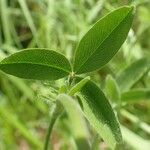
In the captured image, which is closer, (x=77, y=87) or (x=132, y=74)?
(x=77, y=87)

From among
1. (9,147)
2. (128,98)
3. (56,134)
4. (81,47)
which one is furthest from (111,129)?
(56,134)

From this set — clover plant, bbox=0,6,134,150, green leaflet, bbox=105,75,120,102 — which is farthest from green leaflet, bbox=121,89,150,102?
clover plant, bbox=0,6,134,150

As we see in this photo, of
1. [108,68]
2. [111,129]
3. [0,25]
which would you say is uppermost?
[111,129]

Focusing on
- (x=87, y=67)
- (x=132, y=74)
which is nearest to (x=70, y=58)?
(x=132, y=74)

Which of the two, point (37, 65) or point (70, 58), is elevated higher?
point (37, 65)

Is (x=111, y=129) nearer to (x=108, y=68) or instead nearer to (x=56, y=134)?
(x=108, y=68)

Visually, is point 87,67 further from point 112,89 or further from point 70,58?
point 70,58
